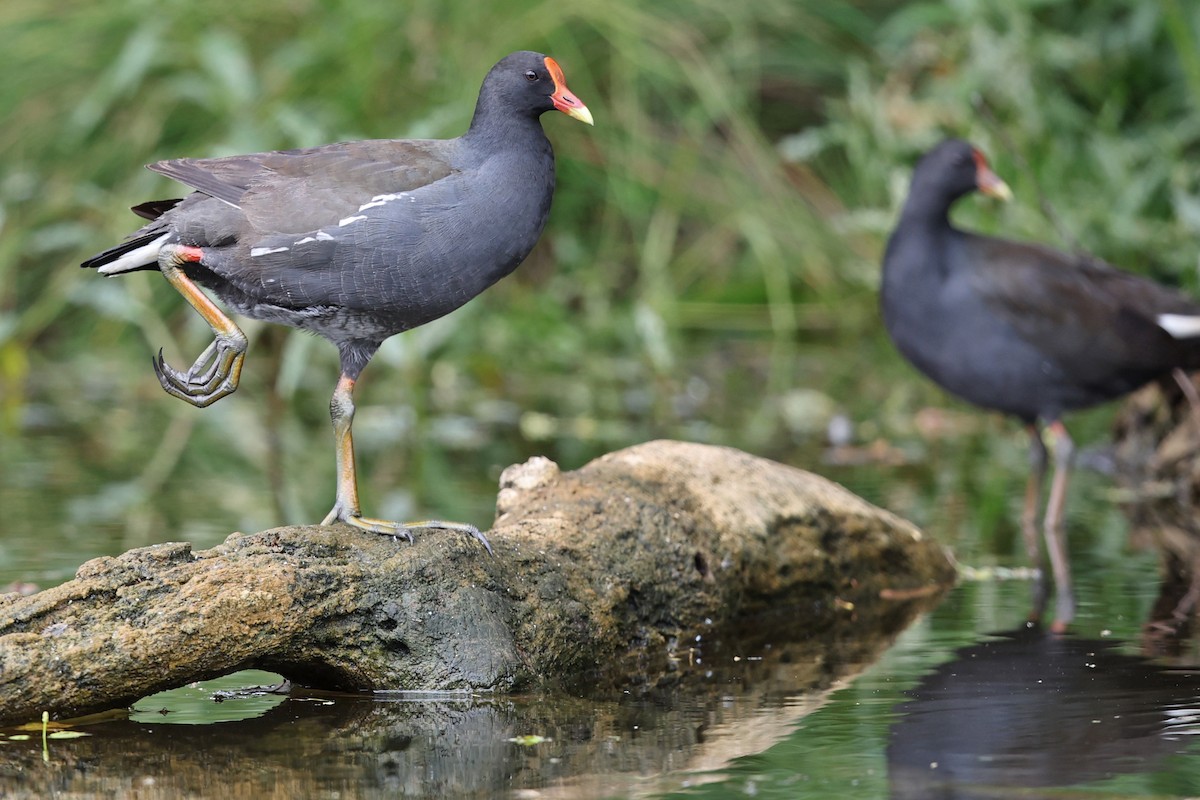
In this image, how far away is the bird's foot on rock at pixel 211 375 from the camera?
4.14 meters

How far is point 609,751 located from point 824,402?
518 centimetres

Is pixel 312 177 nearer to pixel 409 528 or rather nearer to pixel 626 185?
pixel 409 528

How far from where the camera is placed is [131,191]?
9.26m

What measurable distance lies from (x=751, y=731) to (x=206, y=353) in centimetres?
175

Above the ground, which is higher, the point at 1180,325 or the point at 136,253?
the point at 136,253

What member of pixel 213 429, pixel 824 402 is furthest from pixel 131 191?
pixel 824 402

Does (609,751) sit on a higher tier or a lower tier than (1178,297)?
lower

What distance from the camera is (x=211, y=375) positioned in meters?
4.26

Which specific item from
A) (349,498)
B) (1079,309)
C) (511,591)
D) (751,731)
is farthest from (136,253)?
(1079,309)

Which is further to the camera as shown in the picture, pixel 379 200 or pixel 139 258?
pixel 139 258

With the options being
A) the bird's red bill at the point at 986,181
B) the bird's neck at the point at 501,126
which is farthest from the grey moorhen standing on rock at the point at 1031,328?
the bird's neck at the point at 501,126

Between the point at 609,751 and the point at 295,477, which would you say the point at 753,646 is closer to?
the point at 609,751

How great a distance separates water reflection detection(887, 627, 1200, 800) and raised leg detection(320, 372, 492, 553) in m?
1.13

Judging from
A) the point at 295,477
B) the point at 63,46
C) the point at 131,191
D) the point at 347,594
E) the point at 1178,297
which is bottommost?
the point at 347,594
